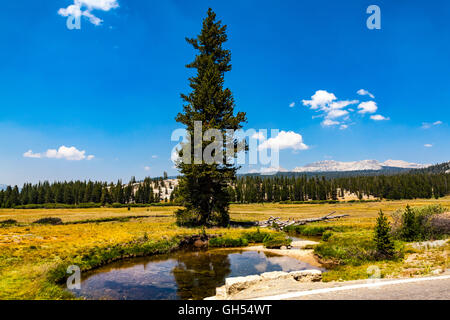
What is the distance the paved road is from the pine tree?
23.4 m

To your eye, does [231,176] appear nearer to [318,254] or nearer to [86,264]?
[318,254]

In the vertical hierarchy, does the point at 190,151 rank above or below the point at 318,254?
above

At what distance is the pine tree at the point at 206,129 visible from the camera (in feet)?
105

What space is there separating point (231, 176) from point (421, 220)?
2031 centimetres

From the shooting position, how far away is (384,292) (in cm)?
768

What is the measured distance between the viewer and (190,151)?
31.9m

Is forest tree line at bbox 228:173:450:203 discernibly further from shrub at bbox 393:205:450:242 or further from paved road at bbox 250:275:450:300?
paved road at bbox 250:275:450:300

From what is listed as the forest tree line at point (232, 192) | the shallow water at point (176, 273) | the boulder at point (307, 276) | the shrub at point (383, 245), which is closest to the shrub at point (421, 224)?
the shrub at point (383, 245)

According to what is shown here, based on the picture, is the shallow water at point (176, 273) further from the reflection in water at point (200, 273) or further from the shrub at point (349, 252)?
the shrub at point (349, 252)

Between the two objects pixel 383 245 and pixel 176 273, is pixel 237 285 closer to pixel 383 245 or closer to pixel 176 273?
pixel 176 273

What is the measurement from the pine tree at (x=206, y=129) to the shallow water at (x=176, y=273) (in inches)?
374
